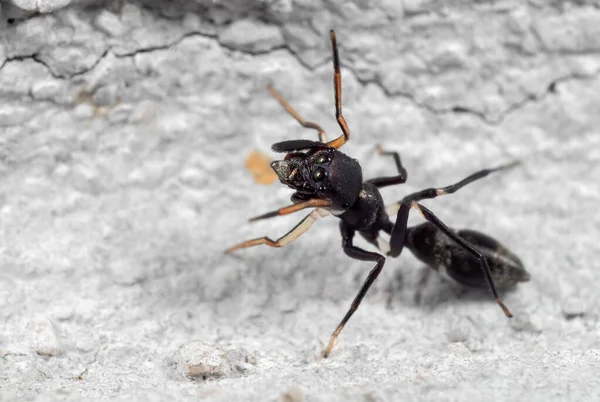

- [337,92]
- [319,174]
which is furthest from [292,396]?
[337,92]

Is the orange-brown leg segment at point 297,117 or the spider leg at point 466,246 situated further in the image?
the orange-brown leg segment at point 297,117

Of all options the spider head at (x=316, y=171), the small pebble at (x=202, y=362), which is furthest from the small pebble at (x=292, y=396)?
the spider head at (x=316, y=171)

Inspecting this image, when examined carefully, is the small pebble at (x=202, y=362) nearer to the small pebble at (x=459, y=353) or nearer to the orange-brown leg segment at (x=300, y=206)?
the orange-brown leg segment at (x=300, y=206)

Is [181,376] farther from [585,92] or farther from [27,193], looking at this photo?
[585,92]

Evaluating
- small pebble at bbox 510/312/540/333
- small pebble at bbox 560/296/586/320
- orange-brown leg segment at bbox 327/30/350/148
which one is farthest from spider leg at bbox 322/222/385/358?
small pebble at bbox 560/296/586/320

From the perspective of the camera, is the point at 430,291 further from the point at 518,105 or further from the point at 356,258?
the point at 518,105

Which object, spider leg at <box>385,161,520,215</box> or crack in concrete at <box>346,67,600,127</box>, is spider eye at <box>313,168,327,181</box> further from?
crack in concrete at <box>346,67,600,127</box>

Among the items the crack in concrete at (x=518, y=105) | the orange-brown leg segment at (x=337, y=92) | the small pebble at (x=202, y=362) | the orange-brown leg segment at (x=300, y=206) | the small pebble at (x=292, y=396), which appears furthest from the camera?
the crack in concrete at (x=518, y=105)

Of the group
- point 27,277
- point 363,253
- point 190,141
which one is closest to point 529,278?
point 363,253
